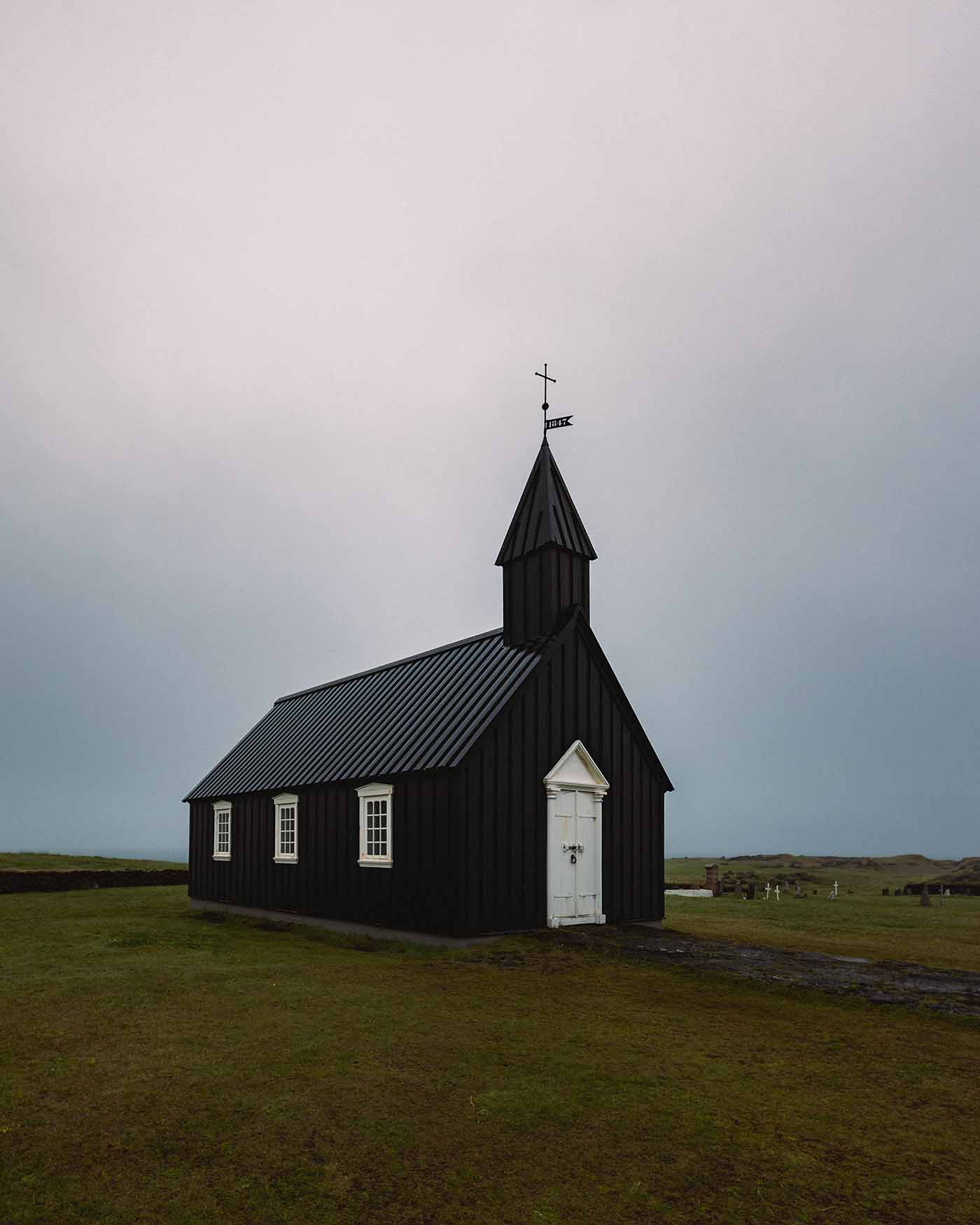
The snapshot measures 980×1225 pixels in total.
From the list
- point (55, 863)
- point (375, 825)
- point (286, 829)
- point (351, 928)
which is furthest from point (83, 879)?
point (375, 825)

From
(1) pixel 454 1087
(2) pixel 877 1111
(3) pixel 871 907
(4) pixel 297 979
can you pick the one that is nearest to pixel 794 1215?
(2) pixel 877 1111

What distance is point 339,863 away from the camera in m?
21.7

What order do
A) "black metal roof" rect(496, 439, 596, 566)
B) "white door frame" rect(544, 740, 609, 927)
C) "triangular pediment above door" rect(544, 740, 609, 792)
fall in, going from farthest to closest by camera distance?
"black metal roof" rect(496, 439, 596, 566), "triangular pediment above door" rect(544, 740, 609, 792), "white door frame" rect(544, 740, 609, 927)

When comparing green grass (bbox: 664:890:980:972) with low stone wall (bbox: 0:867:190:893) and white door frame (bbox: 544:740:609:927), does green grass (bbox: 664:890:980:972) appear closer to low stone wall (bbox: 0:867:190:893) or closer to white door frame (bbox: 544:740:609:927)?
white door frame (bbox: 544:740:609:927)

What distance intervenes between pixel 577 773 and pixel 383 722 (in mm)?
5653

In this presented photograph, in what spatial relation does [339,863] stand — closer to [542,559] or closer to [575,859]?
[575,859]

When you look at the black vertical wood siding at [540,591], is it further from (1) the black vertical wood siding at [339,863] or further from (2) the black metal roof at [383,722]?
(1) the black vertical wood siding at [339,863]

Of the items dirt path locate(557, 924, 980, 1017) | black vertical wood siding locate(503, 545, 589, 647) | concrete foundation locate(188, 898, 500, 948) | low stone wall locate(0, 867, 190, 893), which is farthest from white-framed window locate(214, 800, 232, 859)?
dirt path locate(557, 924, 980, 1017)

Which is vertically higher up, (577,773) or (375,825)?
(577,773)

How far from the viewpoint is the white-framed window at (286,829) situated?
79.2 ft

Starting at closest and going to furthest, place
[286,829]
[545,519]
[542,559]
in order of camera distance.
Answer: [542,559] → [545,519] → [286,829]

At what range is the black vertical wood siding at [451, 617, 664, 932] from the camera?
17984mm

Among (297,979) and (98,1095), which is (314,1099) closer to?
(98,1095)

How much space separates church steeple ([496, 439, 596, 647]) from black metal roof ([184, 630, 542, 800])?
0.84 metres
